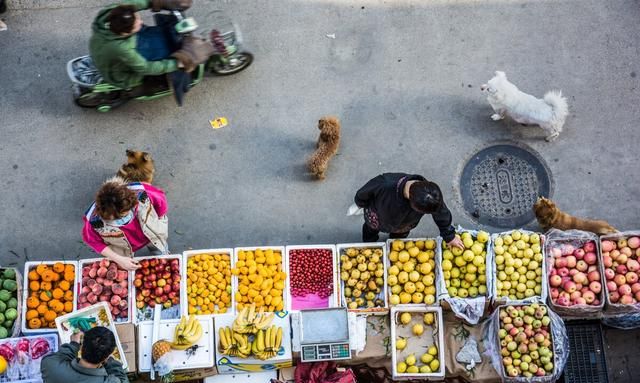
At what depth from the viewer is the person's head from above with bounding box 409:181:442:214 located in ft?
16.3

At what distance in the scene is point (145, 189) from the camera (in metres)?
5.73

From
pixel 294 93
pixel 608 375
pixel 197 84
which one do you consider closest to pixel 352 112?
pixel 294 93

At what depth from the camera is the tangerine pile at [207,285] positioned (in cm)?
590

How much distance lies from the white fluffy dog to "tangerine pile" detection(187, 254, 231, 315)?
2957mm

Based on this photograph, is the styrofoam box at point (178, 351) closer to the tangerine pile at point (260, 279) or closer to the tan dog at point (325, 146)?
the tangerine pile at point (260, 279)

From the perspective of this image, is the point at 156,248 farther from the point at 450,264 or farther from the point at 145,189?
the point at 450,264

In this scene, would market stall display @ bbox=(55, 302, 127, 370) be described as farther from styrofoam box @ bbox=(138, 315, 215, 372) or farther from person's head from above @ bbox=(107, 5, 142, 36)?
person's head from above @ bbox=(107, 5, 142, 36)

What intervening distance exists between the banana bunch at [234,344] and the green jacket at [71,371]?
851mm

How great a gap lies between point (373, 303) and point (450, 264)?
0.74 meters

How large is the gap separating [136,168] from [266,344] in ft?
6.79

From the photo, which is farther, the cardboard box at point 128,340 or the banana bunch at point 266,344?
the cardboard box at point 128,340

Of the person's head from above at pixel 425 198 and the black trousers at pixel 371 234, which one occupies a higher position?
the person's head from above at pixel 425 198

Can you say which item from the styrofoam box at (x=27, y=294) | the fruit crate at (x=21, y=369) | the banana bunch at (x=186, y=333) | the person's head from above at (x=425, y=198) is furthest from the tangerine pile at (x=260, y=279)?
the fruit crate at (x=21, y=369)

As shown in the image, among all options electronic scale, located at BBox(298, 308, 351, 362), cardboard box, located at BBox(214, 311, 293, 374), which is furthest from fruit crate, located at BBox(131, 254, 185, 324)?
electronic scale, located at BBox(298, 308, 351, 362)
